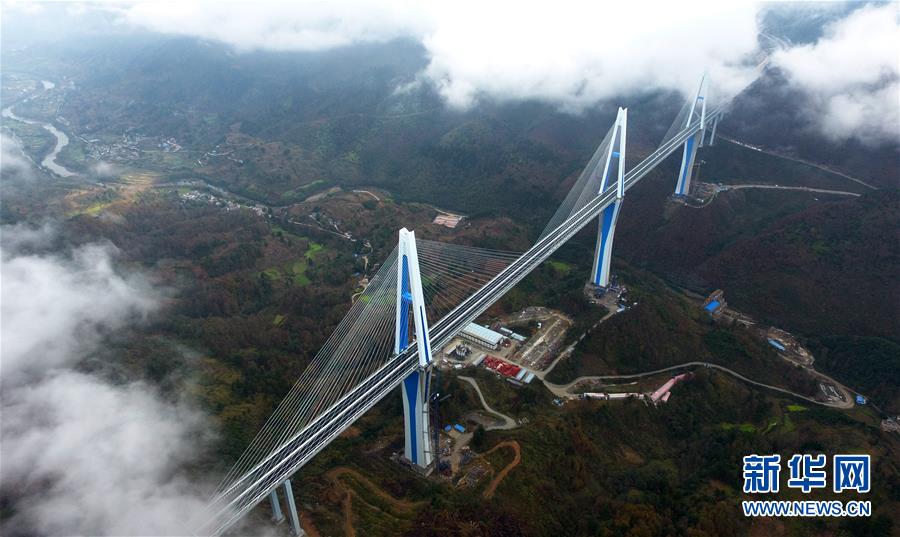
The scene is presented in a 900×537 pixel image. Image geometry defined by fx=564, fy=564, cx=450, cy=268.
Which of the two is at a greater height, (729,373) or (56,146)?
(56,146)

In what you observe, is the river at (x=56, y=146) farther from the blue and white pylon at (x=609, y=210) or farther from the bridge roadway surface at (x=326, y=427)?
the blue and white pylon at (x=609, y=210)

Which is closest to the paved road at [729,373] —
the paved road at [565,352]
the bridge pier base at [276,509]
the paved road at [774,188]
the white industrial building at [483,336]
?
the paved road at [565,352]

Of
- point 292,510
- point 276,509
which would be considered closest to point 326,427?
point 292,510

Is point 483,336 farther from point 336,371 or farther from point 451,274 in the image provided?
point 336,371

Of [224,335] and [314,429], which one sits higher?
[224,335]

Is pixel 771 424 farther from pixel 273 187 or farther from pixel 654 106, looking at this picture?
pixel 273 187

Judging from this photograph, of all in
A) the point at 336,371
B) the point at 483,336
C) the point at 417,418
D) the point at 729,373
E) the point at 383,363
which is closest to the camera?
the point at 417,418

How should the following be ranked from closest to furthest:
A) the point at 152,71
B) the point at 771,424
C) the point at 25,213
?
the point at 771,424 < the point at 25,213 < the point at 152,71

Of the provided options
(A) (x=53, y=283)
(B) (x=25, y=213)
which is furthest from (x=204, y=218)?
(A) (x=53, y=283)
